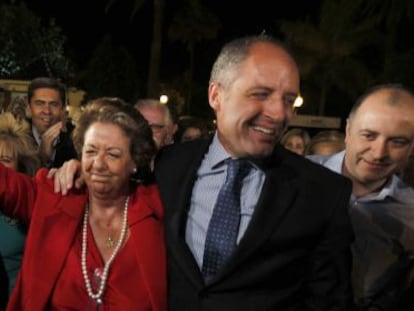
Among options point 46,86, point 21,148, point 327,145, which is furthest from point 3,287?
point 327,145

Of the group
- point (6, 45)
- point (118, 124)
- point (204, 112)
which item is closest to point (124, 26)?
point (204, 112)

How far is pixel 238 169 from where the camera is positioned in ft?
9.38

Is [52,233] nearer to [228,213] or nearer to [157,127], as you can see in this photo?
[228,213]

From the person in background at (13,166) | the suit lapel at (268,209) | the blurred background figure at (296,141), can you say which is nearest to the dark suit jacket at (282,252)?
the suit lapel at (268,209)

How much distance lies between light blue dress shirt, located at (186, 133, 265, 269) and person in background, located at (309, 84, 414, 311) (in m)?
0.69

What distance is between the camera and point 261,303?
2.71m

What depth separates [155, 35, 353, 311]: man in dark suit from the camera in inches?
106

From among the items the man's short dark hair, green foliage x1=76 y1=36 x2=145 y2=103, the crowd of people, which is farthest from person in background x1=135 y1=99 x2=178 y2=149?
green foliage x1=76 y1=36 x2=145 y2=103

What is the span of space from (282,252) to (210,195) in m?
0.38

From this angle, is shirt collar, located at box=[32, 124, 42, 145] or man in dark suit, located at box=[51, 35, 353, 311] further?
shirt collar, located at box=[32, 124, 42, 145]

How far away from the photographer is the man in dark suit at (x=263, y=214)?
2.70 meters

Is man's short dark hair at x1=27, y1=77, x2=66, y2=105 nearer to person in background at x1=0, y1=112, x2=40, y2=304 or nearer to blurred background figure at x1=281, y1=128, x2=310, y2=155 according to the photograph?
person in background at x1=0, y1=112, x2=40, y2=304

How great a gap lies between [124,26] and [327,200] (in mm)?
47352

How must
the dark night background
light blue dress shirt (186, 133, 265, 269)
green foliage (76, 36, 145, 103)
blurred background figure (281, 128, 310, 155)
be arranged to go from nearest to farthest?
light blue dress shirt (186, 133, 265, 269) → blurred background figure (281, 128, 310, 155) → green foliage (76, 36, 145, 103) → the dark night background
